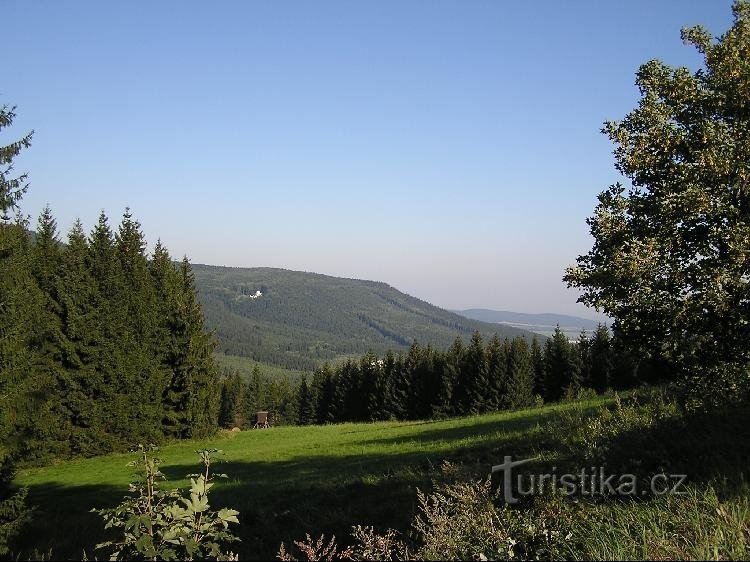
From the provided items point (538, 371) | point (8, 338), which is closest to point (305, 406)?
point (538, 371)

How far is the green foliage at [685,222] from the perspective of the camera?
8.51 metres

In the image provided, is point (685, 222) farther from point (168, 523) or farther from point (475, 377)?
point (475, 377)

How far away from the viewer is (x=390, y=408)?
73.6 metres

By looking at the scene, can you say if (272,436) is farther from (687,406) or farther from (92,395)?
(687,406)

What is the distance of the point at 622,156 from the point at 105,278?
114 ft

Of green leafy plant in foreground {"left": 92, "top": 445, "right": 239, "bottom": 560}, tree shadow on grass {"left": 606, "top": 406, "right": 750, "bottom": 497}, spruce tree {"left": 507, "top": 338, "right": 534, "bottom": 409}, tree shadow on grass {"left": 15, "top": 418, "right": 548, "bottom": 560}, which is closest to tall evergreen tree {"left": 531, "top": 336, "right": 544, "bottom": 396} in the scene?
spruce tree {"left": 507, "top": 338, "right": 534, "bottom": 409}

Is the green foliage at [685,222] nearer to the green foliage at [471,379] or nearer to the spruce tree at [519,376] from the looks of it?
the green foliage at [471,379]

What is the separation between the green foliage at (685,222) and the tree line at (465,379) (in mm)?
47048

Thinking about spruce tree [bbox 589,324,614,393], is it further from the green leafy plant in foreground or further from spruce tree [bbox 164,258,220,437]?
the green leafy plant in foreground

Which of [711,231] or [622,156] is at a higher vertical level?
[622,156]

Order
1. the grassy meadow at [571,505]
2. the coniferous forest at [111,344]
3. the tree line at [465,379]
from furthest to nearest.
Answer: the tree line at [465,379]
the coniferous forest at [111,344]
the grassy meadow at [571,505]

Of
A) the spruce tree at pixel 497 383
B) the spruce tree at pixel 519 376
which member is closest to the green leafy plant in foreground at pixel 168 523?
the spruce tree at pixel 519 376

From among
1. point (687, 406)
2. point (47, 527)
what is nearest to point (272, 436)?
point (47, 527)

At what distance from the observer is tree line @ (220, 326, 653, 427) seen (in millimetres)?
64125
